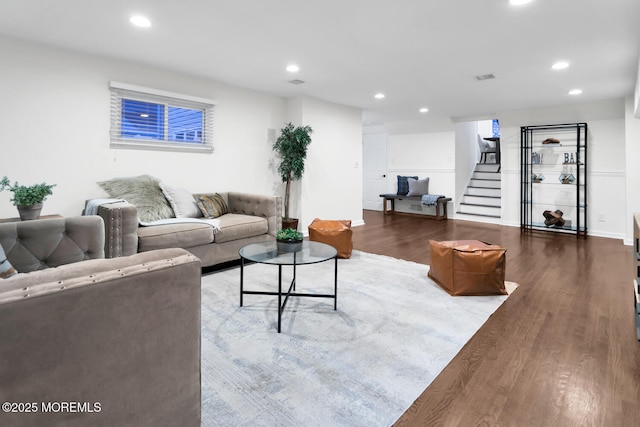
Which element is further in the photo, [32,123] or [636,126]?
[636,126]

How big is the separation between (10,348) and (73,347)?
0.13 metres

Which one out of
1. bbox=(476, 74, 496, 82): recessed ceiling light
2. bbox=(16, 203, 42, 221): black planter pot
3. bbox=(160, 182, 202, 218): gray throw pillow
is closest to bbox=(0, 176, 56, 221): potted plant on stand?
bbox=(16, 203, 42, 221): black planter pot

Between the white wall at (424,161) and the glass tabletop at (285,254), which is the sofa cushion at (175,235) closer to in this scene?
the glass tabletop at (285,254)

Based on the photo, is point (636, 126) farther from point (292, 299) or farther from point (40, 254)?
point (40, 254)

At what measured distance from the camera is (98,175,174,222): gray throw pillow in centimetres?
367

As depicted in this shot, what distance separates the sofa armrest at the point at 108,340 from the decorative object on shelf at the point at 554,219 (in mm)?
6617

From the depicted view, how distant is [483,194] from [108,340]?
8.45 meters

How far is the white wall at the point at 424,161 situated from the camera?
8062 mm

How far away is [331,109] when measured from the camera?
6121 millimetres

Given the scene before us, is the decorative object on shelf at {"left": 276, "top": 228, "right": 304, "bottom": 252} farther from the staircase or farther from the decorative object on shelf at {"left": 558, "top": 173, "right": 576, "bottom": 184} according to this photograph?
the staircase

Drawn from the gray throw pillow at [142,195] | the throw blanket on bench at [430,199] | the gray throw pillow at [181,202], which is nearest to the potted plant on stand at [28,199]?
the gray throw pillow at [142,195]

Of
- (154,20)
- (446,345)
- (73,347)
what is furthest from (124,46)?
(446,345)

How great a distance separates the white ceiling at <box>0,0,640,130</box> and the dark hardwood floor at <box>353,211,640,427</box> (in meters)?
2.25

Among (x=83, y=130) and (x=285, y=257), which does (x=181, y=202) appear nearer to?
(x=83, y=130)
